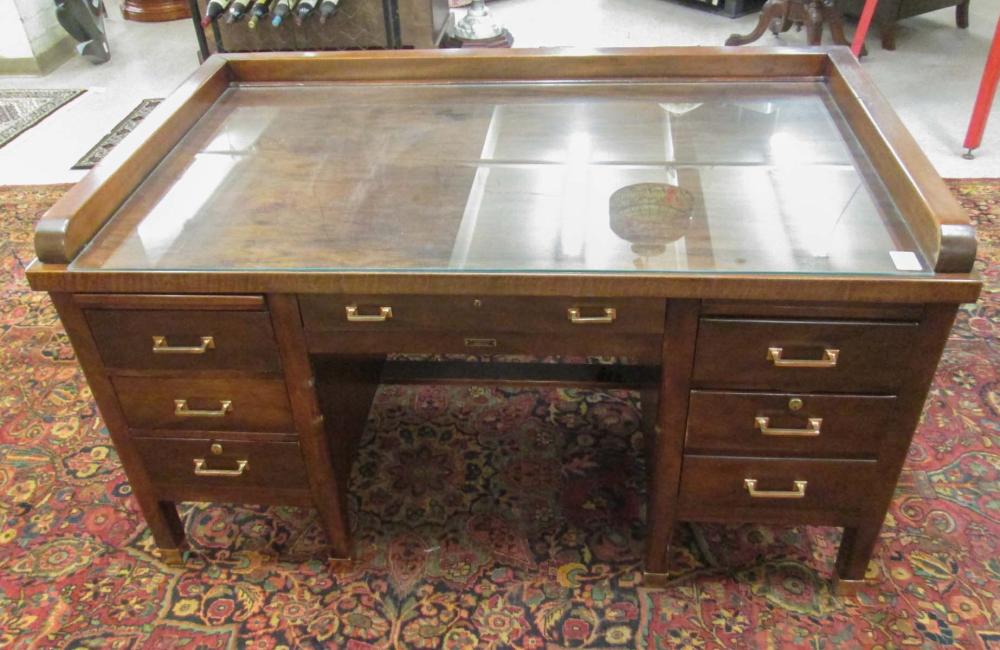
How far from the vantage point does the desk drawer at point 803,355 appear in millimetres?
1211

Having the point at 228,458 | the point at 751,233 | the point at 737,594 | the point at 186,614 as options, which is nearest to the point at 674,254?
the point at 751,233

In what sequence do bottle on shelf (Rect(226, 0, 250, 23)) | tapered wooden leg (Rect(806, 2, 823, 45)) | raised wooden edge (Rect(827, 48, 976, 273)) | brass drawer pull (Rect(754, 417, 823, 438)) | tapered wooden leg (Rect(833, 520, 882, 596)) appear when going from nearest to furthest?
1. raised wooden edge (Rect(827, 48, 976, 273))
2. brass drawer pull (Rect(754, 417, 823, 438))
3. tapered wooden leg (Rect(833, 520, 882, 596))
4. bottle on shelf (Rect(226, 0, 250, 23))
5. tapered wooden leg (Rect(806, 2, 823, 45))

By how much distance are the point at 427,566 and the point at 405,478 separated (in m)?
0.27

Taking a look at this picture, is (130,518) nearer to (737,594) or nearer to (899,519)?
(737,594)

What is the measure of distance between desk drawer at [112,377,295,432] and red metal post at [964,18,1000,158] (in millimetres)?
2790

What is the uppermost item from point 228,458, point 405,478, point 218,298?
point 218,298

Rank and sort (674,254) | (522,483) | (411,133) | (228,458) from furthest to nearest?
(522,483)
(411,133)
(228,458)
(674,254)

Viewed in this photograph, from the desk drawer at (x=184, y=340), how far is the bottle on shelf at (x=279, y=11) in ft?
5.44

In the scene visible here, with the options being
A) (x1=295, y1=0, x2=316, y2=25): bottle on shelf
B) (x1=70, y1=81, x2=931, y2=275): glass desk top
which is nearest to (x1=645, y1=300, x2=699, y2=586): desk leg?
(x1=70, y1=81, x2=931, y2=275): glass desk top

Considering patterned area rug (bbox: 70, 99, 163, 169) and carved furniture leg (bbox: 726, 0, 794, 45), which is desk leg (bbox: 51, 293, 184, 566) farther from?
carved furniture leg (bbox: 726, 0, 794, 45)

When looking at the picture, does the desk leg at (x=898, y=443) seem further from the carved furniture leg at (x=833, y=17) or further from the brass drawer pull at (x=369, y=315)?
the carved furniture leg at (x=833, y=17)

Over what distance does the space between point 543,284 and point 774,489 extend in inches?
23.8

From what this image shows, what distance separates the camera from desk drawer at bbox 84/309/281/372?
1294 mm

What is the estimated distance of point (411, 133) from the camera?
1.60 meters
